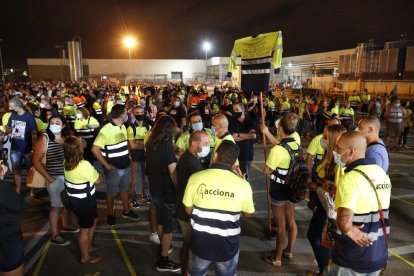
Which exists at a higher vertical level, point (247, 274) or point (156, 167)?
point (156, 167)

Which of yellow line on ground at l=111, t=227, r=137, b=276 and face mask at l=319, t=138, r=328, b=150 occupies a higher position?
face mask at l=319, t=138, r=328, b=150

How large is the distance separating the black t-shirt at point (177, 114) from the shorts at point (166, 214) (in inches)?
193

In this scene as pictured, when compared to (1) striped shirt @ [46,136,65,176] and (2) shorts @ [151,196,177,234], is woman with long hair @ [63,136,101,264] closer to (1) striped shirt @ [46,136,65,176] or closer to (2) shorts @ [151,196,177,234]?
(1) striped shirt @ [46,136,65,176]

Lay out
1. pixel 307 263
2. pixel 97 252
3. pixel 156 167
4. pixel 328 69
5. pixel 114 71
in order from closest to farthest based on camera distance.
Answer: pixel 156 167
pixel 307 263
pixel 97 252
pixel 328 69
pixel 114 71

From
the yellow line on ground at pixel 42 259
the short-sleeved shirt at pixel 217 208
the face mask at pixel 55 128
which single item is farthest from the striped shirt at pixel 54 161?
the short-sleeved shirt at pixel 217 208

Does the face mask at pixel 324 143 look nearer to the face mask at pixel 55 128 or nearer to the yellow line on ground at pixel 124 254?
the yellow line on ground at pixel 124 254

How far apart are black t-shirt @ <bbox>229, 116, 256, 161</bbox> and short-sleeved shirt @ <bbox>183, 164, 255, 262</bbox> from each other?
348 cm

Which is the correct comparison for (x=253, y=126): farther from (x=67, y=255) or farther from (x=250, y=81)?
(x=67, y=255)

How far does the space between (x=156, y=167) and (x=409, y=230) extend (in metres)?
4.62

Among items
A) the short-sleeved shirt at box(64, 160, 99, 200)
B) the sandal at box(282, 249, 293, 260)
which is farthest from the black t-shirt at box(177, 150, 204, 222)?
the sandal at box(282, 249, 293, 260)

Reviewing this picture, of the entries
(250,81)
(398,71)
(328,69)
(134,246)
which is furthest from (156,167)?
(328,69)

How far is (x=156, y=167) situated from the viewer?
4.24m

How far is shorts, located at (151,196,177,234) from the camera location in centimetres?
425

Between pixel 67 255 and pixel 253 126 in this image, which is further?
pixel 253 126
